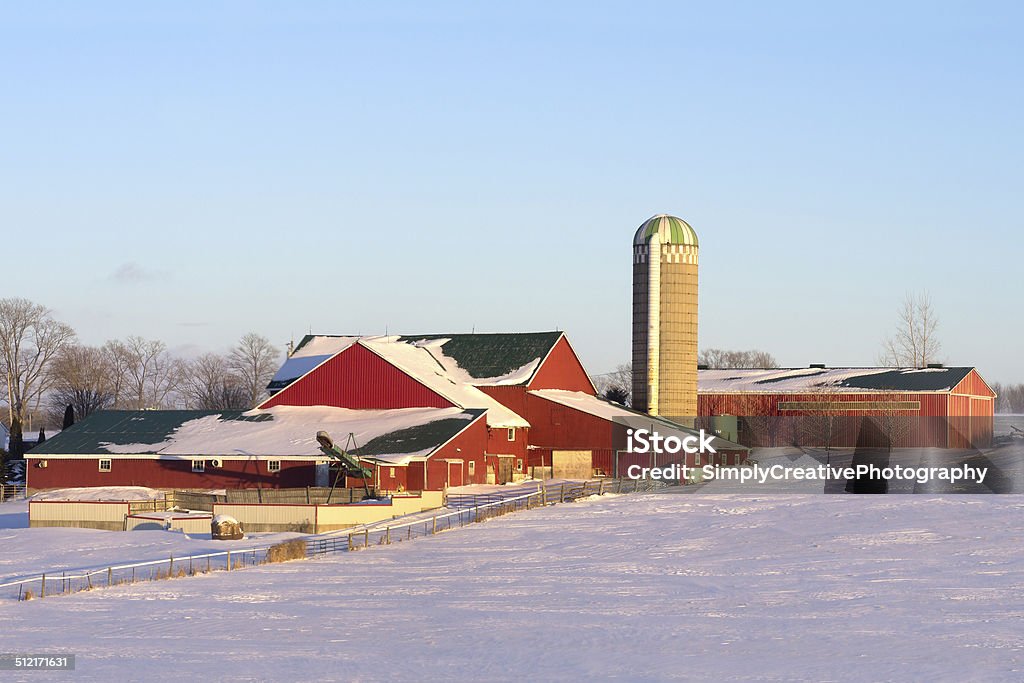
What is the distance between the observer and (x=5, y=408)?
6122 inches

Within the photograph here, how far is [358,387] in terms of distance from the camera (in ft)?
211

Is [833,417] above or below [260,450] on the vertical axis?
above

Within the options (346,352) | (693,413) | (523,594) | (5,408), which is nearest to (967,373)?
(693,413)

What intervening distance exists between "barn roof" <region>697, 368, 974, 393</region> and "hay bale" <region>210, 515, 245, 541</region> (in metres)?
45.6

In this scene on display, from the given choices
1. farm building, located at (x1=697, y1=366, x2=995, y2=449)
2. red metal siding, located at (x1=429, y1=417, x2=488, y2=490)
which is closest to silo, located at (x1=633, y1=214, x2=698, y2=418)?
farm building, located at (x1=697, y1=366, x2=995, y2=449)

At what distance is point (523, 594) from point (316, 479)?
81.9ft

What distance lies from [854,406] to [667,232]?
759 inches

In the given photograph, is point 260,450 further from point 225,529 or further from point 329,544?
point 329,544

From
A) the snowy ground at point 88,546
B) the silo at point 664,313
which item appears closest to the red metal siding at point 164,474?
the snowy ground at point 88,546

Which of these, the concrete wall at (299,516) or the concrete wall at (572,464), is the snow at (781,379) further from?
the concrete wall at (299,516)

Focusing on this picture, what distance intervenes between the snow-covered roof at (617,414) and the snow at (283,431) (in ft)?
24.8

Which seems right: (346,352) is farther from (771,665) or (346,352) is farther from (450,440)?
(771,665)

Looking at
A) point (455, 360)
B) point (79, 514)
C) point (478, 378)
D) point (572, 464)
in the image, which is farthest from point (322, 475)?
point (455, 360)

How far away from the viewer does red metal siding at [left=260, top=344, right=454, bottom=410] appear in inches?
2489
